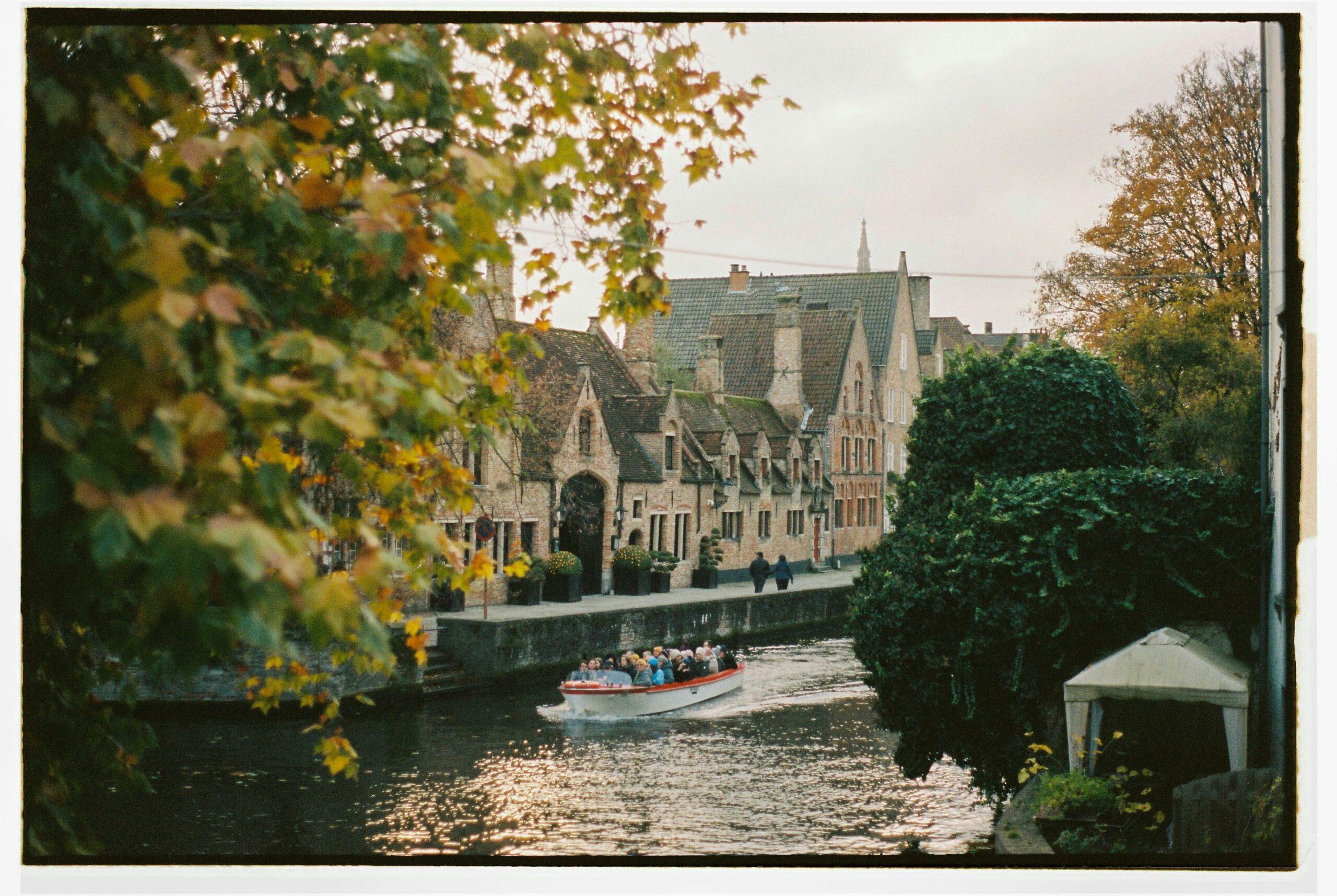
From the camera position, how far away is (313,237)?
139 inches

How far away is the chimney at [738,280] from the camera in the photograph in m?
11.7

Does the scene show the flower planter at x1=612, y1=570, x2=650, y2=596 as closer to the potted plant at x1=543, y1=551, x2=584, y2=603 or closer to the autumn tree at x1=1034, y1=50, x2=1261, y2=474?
the potted plant at x1=543, y1=551, x2=584, y2=603

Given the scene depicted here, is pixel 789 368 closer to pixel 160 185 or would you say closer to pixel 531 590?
pixel 531 590

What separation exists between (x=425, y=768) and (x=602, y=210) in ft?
27.3

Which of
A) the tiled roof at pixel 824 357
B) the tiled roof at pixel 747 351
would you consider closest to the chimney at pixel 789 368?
the tiled roof at pixel 824 357

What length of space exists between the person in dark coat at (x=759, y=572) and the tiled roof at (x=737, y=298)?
4598 millimetres

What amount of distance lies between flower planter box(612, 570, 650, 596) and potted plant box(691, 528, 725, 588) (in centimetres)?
152

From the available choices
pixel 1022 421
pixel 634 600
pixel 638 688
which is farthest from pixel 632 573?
pixel 1022 421

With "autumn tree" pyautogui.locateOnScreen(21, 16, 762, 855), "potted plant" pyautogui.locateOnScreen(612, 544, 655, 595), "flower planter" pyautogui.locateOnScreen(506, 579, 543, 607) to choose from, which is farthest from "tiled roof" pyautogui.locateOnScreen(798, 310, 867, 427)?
"autumn tree" pyautogui.locateOnScreen(21, 16, 762, 855)

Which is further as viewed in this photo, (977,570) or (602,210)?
(977,570)

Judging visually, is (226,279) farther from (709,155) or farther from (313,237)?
(709,155)

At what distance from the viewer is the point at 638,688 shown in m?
16.6

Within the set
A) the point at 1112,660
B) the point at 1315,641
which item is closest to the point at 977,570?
the point at 1112,660
